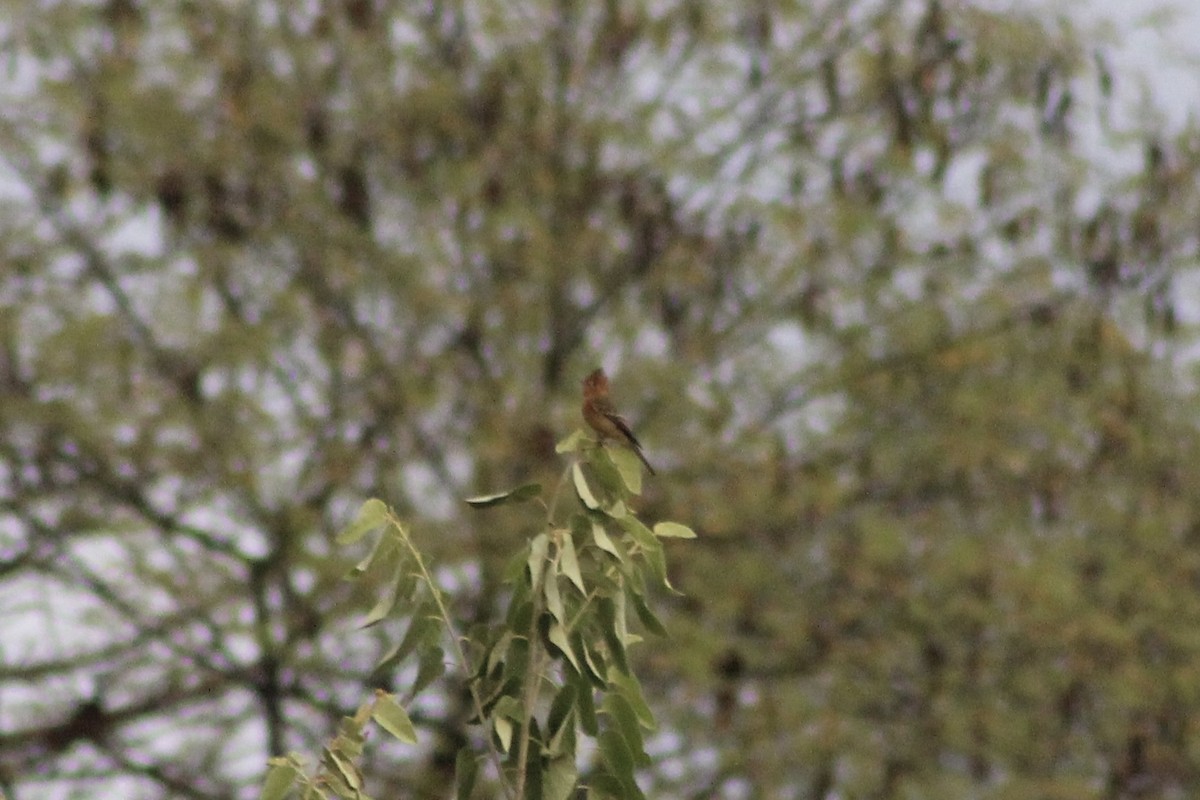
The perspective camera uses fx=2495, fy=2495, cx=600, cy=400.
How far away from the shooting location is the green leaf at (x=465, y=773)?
3.26 m

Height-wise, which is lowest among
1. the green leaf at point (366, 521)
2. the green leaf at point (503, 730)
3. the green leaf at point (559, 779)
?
the green leaf at point (559, 779)

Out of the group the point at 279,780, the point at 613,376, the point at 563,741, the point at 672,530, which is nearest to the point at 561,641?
the point at 563,741

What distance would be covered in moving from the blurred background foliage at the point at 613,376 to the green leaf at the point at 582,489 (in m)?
8.06

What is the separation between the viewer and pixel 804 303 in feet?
41.3

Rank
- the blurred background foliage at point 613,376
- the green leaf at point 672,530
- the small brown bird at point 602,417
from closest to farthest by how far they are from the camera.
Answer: the green leaf at point 672,530, the small brown bird at point 602,417, the blurred background foliage at point 613,376

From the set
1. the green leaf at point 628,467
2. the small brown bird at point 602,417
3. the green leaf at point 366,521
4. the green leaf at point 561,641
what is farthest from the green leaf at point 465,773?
the small brown bird at point 602,417

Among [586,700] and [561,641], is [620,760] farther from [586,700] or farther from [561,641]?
[561,641]

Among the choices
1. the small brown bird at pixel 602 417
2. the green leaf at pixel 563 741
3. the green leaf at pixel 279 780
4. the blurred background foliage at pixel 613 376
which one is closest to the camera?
the green leaf at pixel 279 780

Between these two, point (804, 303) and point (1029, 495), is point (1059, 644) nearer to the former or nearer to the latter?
point (1029, 495)

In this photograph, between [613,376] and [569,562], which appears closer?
[569,562]

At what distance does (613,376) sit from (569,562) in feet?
29.0

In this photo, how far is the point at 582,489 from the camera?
3.35 meters

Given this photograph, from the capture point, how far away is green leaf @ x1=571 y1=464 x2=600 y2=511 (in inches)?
131

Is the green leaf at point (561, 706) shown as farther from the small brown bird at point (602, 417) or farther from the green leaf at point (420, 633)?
the small brown bird at point (602, 417)
